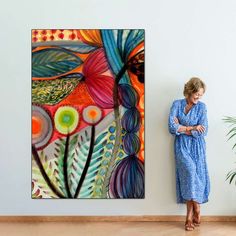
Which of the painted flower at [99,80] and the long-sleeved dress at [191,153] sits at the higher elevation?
the painted flower at [99,80]

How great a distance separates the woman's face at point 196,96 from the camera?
4.49 meters

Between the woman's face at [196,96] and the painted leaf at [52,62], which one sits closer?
the woman's face at [196,96]

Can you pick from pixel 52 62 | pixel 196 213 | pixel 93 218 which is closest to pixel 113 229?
pixel 93 218

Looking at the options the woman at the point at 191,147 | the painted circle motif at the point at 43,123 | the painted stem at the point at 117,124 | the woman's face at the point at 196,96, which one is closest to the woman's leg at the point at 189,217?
the woman at the point at 191,147

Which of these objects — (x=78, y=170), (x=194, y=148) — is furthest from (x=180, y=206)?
(x=78, y=170)

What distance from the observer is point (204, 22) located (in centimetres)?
475

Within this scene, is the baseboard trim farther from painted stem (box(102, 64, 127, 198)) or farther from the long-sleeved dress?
painted stem (box(102, 64, 127, 198))

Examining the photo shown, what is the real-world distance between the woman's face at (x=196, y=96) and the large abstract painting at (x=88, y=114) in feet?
1.68

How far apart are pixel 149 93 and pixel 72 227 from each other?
4.97 feet

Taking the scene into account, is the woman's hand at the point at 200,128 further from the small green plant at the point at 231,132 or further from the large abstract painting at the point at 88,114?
the large abstract painting at the point at 88,114

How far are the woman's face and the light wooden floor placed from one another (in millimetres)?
1225

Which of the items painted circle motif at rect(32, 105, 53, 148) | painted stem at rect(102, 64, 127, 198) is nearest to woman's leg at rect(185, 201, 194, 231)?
painted stem at rect(102, 64, 127, 198)

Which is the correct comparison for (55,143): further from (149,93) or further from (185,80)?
(185,80)

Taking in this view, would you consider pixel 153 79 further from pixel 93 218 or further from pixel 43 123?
pixel 93 218
